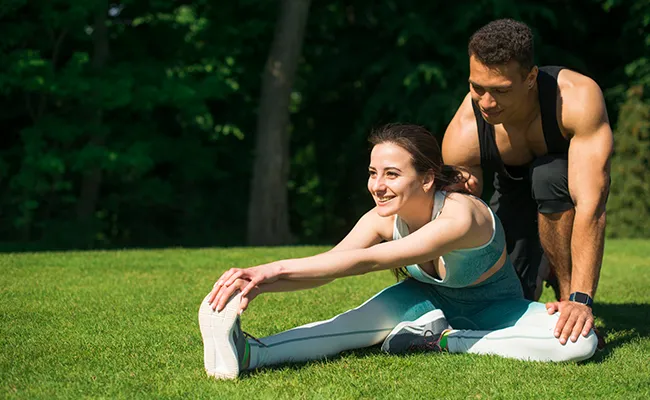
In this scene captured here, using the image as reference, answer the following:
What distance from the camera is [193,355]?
4.29 m

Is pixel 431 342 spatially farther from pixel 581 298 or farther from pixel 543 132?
pixel 543 132

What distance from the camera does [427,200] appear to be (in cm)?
422

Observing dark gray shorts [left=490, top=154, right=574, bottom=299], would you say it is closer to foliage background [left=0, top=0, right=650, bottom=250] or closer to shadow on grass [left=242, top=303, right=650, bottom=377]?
shadow on grass [left=242, top=303, right=650, bottom=377]

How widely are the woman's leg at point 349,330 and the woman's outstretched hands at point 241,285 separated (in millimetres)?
391

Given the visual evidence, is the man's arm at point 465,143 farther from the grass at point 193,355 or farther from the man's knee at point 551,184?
the grass at point 193,355

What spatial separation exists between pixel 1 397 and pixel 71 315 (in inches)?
73.7

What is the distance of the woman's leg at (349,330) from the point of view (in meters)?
4.05

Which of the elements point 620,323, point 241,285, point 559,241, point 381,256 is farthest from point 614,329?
point 241,285

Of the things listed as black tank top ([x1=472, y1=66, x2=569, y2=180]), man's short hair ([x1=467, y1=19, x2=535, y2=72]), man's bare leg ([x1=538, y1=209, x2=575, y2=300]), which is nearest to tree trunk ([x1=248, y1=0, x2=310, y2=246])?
black tank top ([x1=472, y1=66, x2=569, y2=180])

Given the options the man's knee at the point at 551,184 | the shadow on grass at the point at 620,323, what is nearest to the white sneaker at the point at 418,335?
the shadow on grass at the point at 620,323

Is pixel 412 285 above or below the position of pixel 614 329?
above

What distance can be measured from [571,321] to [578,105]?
1.31 meters

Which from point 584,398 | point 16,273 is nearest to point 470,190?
point 584,398

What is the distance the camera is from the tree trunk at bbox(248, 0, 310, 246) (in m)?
14.1
